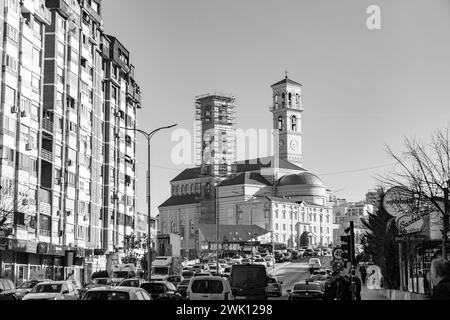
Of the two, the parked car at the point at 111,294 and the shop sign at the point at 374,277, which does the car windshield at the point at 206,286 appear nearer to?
the parked car at the point at 111,294

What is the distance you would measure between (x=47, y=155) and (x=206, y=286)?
41191 mm

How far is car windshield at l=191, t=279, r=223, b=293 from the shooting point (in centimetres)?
2559

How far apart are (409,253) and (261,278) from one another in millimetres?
7395

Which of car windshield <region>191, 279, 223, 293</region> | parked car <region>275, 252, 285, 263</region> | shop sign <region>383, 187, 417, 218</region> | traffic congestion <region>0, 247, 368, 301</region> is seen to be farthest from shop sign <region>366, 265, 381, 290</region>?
parked car <region>275, 252, 285, 263</region>

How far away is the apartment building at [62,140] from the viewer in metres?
56.5

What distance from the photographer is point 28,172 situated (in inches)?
2314

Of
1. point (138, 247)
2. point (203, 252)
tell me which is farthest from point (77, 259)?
point (203, 252)

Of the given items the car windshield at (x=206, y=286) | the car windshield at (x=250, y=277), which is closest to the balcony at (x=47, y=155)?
the car windshield at (x=250, y=277)

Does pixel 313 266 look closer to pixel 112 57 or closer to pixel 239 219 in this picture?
pixel 112 57

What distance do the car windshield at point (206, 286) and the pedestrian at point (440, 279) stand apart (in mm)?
18264

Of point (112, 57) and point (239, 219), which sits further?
point (239, 219)

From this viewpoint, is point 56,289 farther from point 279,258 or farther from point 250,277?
point 279,258

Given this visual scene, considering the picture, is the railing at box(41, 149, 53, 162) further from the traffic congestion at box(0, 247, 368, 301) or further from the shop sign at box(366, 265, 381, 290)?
the shop sign at box(366, 265, 381, 290)
